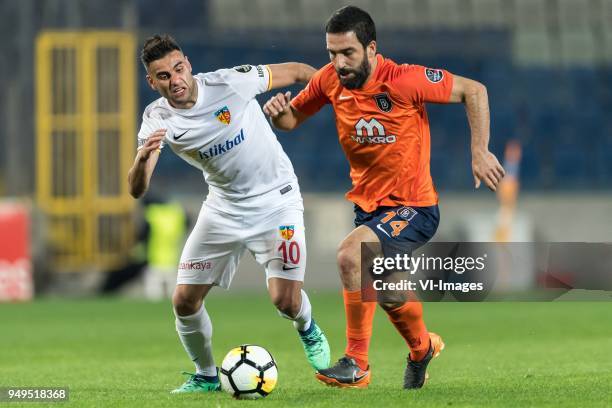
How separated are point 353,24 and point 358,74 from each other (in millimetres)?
254

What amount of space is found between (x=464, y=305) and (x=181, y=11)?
8.60 metres

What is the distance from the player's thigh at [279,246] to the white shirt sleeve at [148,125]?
76 cm

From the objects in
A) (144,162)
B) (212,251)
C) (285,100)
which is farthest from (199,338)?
(285,100)

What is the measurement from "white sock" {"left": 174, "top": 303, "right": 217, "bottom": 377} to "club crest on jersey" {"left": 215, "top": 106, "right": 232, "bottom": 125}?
3.22 ft

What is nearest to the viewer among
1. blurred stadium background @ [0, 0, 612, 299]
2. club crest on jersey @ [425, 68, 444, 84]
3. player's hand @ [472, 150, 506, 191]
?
player's hand @ [472, 150, 506, 191]

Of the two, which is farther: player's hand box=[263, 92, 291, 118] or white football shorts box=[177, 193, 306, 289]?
white football shorts box=[177, 193, 306, 289]

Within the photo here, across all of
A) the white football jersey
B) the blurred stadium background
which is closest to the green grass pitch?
the white football jersey

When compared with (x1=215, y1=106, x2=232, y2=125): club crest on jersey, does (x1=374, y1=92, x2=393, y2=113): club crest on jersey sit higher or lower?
higher

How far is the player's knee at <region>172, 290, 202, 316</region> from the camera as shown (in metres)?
6.48

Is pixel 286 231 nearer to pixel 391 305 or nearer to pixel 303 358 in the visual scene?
pixel 391 305

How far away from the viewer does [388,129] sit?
246 inches

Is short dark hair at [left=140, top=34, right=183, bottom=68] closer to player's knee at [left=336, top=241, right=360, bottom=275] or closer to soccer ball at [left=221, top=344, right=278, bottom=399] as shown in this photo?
player's knee at [left=336, top=241, right=360, bottom=275]

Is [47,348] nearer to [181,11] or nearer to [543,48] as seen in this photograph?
[181,11]

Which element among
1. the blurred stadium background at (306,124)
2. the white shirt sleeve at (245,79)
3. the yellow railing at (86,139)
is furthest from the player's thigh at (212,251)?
the yellow railing at (86,139)
